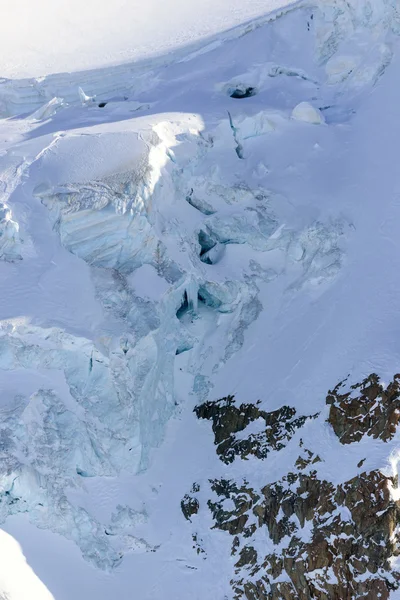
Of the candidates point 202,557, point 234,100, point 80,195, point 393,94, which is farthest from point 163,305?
point 393,94

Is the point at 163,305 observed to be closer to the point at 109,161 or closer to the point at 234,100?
the point at 109,161

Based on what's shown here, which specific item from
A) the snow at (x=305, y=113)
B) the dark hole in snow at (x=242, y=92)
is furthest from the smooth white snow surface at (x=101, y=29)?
the snow at (x=305, y=113)

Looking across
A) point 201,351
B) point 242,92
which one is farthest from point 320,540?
point 242,92

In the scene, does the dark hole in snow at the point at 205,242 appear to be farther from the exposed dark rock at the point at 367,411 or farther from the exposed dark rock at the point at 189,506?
the exposed dark rock at the point at 189,506

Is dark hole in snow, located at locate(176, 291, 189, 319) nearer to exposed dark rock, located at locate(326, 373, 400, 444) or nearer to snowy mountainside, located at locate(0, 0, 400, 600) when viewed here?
snowy mountainside, located at locate(0, 0, 400, 600)

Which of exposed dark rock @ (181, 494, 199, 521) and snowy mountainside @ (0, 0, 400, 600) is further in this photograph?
exposed dark rock @ (181, 494, 199, 521)

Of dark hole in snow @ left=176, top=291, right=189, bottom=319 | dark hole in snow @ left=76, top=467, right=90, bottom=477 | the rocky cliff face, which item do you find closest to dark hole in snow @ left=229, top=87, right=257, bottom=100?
dark hole in snow @ left=176, top=291, right=189, bottom=319
